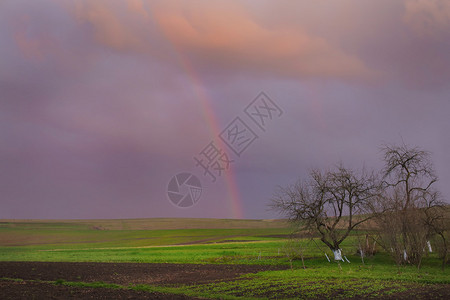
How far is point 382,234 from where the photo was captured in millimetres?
43875

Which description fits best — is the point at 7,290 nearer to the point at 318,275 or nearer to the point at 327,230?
the point at 318,275

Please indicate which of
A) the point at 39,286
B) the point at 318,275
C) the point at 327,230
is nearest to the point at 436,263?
the point at 327,230

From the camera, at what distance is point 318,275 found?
33.2 m

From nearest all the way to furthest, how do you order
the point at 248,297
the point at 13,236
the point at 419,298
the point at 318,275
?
the point at 419,298 → the point at 248,297 → the point at 318,275 → the point at 13,236

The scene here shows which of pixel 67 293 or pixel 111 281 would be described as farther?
pixel 111 281

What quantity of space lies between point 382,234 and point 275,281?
1885cm

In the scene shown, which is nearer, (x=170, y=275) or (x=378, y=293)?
(x=378, y=293)

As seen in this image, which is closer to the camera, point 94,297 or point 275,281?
point 94,297

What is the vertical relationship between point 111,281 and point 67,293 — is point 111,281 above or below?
below

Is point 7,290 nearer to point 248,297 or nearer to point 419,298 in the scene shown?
point 248,297

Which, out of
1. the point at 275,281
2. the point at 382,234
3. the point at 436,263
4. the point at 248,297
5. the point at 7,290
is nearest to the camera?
the point at 248,297

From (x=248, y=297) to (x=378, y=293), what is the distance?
7.58 metres

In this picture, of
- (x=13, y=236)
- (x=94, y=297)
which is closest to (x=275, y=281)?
(x=94, y=297)

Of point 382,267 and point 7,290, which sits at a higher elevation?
point 7,290
